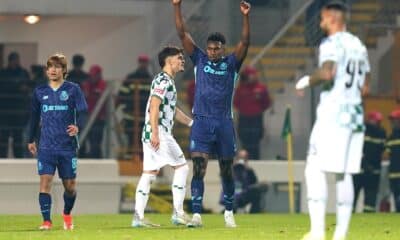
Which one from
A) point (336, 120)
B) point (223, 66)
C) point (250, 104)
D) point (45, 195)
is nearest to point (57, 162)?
point (45, 195)

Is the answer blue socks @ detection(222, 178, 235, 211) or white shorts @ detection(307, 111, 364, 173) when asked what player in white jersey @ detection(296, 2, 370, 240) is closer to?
white shorts @ detection(307, 111, 364, 173)

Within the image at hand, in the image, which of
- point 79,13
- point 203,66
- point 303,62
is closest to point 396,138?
point 303,62

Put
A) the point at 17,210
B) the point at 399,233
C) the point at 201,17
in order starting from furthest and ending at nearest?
the point at 201,17 < the point at 17,210 < the point at 399,233

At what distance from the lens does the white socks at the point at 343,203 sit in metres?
15.8

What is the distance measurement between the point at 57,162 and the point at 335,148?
5522mm

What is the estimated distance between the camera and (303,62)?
111 ft

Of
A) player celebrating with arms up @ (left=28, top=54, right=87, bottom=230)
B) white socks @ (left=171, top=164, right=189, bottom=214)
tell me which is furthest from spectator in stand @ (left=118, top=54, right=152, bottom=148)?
player celebrating with arms up @ (left=28, top=54, right=87, bottom=230)

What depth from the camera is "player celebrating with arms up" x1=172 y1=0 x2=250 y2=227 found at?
810 inches

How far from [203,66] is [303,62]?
1350 centimetres

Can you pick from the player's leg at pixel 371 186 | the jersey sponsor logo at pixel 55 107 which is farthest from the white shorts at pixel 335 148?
the player's leg at pixel 371 186

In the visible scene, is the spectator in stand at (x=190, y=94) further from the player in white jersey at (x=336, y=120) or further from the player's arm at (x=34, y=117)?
the player in white jersey at (x=336, y=120)

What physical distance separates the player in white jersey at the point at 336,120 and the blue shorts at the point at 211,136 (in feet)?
16.1

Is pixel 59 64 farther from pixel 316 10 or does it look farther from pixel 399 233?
pixel 316 10

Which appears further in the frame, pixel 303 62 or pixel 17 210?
pixel 303 62
